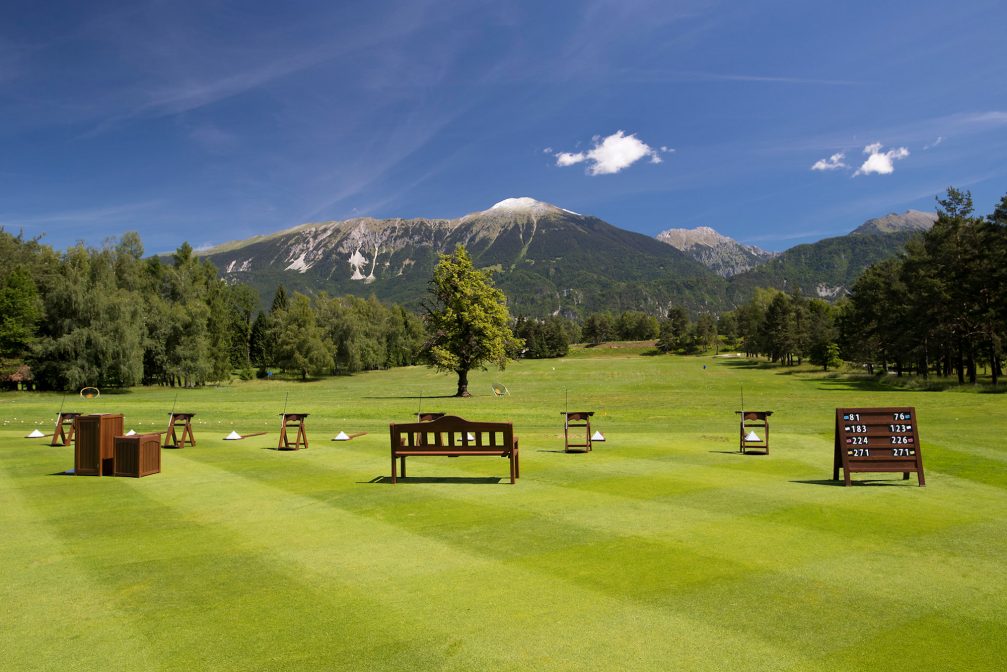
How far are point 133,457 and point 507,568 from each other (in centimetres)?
1133

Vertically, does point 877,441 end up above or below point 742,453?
above

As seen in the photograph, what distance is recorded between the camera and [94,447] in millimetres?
15156

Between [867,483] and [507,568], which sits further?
[867,483]

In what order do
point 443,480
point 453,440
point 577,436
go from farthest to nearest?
point 577,436 → point 443,480 → point 453,440

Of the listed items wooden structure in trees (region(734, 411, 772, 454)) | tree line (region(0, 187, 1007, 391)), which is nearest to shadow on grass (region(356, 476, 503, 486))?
wooden structure in trees (region(734, 411, 772, 454))

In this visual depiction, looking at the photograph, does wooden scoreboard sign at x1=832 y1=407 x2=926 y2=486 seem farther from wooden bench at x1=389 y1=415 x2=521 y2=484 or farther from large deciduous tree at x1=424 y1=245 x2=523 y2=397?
large deciduous tree at x1=424 y1=245 x2=523 y2=397

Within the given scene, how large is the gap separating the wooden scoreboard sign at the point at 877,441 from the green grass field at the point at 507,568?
474 millimetres

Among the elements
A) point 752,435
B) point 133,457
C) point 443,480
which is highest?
point 133,457

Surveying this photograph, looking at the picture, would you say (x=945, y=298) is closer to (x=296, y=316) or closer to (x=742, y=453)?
(x=742, y=453)

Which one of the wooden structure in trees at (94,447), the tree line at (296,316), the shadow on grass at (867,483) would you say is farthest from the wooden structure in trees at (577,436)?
the tree line at (296,316)

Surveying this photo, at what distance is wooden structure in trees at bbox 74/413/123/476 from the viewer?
49.5 ft

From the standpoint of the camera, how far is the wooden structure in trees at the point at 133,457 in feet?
48.8

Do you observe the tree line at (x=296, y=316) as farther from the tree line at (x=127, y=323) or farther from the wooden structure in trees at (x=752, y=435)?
the wooden structure in trees at (x=752, y=435)

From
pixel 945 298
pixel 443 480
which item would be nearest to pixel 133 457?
pixel 443 480
